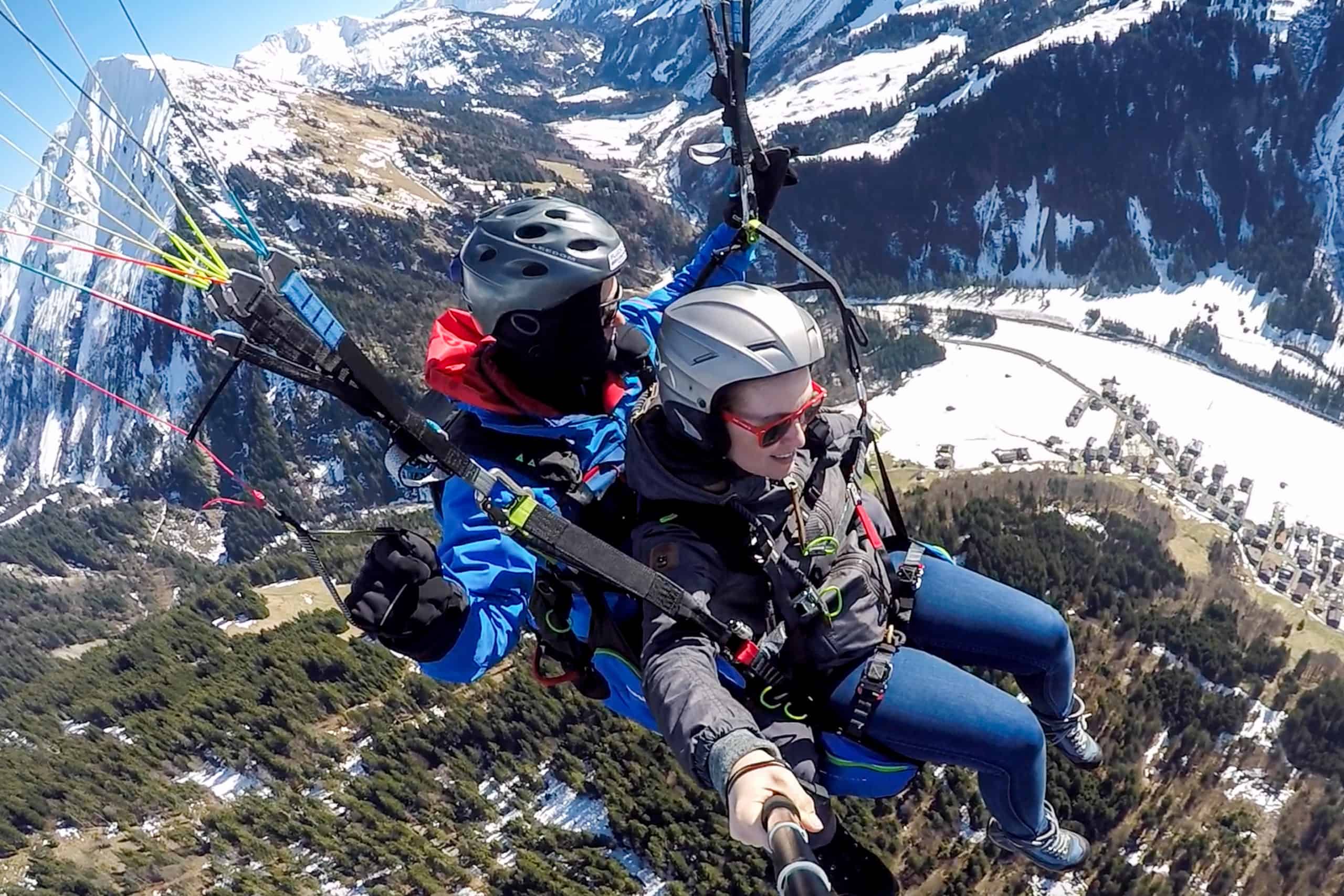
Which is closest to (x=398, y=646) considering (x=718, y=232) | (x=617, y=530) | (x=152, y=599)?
(x=617, y=530)

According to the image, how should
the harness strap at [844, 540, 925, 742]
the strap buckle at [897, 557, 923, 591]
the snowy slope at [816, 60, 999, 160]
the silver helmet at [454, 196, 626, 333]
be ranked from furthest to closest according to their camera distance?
the snowy slope at [816, 60, 999, 160], the strap buckle at [897, 557, 923, 591], the silver helmet at [454, 196, 626, 333], the harness strap at [844, 540, 925, 742]

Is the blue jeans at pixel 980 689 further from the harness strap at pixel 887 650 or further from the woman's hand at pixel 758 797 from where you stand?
the woman's hand at pixel 758 797

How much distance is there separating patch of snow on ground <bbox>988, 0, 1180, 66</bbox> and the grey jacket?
678ft

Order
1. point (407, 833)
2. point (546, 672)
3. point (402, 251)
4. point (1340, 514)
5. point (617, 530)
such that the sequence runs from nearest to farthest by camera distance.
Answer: point (617, 530) < point (546, 672) < point (407, 833) < point (1340, 514) < point (402, 251)

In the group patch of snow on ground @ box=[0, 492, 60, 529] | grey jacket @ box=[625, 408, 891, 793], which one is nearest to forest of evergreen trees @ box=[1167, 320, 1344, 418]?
grey jacket @ box=[625, 408, 891, 793]

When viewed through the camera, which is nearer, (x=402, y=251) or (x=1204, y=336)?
(x=1204, y=336)

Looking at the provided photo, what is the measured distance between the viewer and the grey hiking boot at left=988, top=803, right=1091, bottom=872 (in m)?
6.82

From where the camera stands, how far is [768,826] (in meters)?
3.49

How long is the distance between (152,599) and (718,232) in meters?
178

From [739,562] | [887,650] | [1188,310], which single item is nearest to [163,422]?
[739,562]

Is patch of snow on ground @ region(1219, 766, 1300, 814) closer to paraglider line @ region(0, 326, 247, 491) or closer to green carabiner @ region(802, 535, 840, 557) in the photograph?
green carabiner @ region(802, 535, 840, 557)

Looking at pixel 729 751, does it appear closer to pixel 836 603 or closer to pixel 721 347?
pixel 836 603

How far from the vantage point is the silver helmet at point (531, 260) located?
19.5 ft

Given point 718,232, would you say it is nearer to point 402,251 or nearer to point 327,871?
point 327,871
